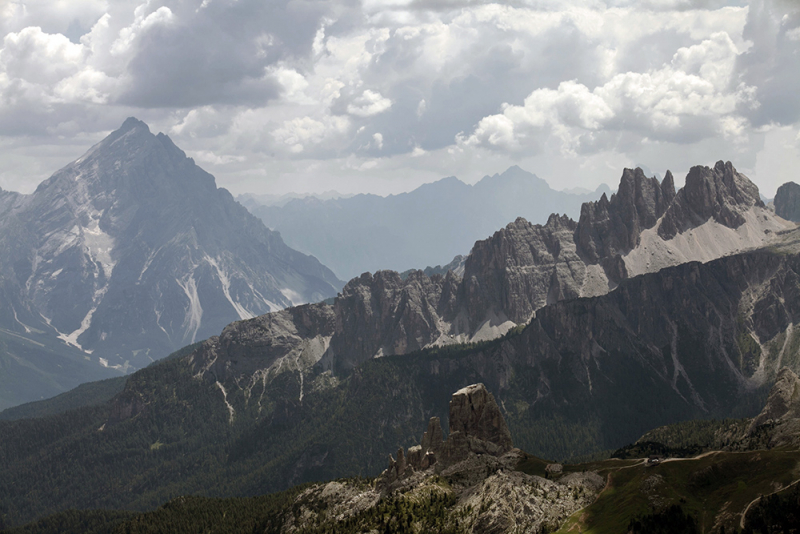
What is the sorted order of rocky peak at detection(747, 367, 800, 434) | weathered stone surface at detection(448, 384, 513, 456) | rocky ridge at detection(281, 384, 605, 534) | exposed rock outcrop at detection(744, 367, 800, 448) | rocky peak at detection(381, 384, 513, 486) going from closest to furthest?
rocky ridge at detection(281, 384, 605, 534)
exposed rock outcrop at detection(744, 367, 800, 448)
rocky peak at detection(381, 384, 513, 486)
weathered stone surface at detection(448, 384, 513, 456)
rocky peak at detection(747, 367, 800, 434)

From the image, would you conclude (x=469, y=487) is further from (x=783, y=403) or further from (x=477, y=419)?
(x=783, y=403)

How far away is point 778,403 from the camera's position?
18512 centimetres

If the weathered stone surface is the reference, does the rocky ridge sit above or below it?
below

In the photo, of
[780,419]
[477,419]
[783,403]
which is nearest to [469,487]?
[477,419]

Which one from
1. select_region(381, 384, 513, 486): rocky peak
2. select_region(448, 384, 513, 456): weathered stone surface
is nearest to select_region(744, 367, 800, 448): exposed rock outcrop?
select_region(448, 384, 513, 456): weathered stone surface

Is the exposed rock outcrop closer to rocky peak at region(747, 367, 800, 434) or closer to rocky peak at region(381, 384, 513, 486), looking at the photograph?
rocky peak at region(747, 367, 800, 434)

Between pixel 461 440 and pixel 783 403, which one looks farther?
pixel 783 403

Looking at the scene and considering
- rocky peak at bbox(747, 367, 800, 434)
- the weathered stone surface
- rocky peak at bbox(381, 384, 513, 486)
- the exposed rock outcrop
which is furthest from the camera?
rocky peak at bbox(747, 367, 800, 434)

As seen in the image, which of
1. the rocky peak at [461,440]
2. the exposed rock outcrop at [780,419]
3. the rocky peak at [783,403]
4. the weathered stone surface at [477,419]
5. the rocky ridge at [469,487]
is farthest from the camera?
the rocky peak at [783,403]

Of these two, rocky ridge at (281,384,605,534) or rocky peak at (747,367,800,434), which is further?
rocky peak at (747,367,800,434)

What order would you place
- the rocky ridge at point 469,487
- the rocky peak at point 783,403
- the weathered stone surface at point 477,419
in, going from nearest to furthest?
1. the rocky ridge at point 469,487
2. the weathered stone surface at point 477,419
3. the rocky peak at point 783,403

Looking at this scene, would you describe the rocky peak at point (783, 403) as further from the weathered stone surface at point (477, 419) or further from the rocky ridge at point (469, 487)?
the weathered stone surface at point (477, 419)

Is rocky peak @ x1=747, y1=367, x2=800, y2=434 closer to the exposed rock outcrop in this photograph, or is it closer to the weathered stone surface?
the exposed rock outcrop

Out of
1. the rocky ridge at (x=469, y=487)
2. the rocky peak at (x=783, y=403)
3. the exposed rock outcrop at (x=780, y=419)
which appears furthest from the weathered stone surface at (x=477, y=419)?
the rocky peak at (x=783, y=403)
